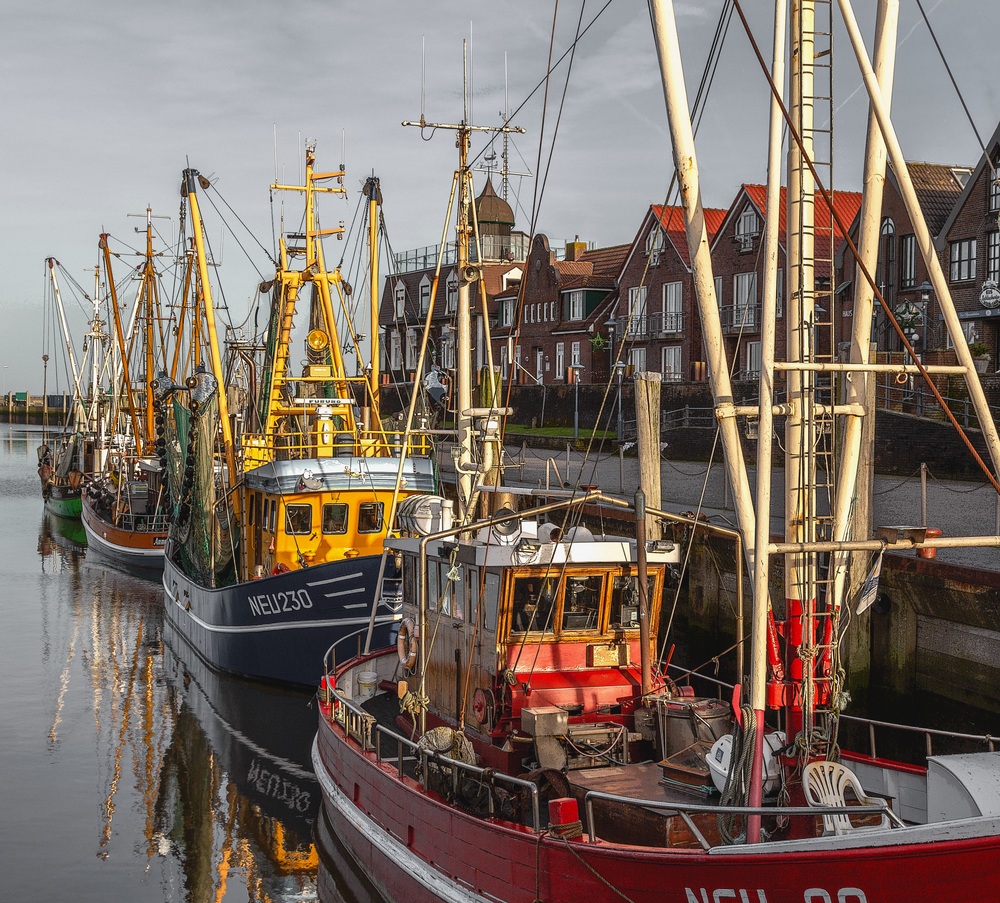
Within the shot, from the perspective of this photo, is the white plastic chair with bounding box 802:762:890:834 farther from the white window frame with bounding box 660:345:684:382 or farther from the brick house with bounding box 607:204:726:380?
the white window frame with bounding box 660:345:684:382

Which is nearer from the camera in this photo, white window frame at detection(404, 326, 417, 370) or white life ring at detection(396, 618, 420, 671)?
white life ring at detection(396, 618, 420, 671)

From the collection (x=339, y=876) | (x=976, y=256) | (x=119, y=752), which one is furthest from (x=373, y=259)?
(x=976, y=256)

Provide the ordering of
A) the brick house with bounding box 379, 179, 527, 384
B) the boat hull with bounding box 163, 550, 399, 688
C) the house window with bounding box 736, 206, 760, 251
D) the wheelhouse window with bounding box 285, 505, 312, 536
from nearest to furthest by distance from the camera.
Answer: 1. the boat hull with bounding box 163, 550, 399, 688
2. the wheelhouse window with bounding box 285, 505, 312, 536
3. the house window with bounding box 736, 206, 760, 251
4. the brick house with bounding box 379, 179, 527, 384

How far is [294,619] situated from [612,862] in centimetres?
1290

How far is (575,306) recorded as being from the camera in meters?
63.7

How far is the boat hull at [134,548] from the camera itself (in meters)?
38.9

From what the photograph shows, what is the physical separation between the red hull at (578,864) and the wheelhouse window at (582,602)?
2310mm

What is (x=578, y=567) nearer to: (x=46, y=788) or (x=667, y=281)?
(x=46, y=788)

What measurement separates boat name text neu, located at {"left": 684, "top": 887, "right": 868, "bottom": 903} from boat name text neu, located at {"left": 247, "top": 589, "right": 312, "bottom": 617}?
13082 millimetres

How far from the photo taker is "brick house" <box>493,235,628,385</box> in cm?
6134

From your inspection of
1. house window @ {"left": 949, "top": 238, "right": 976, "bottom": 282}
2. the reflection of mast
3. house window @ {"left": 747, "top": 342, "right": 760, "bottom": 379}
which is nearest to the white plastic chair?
the reflection of mast

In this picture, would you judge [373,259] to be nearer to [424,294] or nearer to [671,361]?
[671,361]

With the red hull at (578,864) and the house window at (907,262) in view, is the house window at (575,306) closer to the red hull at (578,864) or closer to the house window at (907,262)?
the house window at (907,262)

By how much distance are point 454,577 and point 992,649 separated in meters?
8.19
